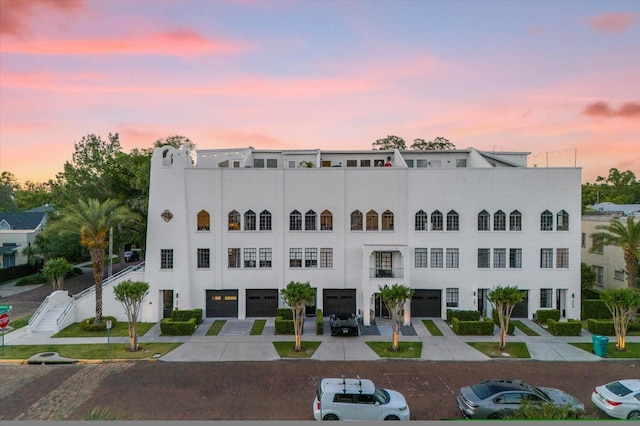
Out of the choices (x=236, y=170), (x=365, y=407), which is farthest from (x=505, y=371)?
(x=236, y=170)

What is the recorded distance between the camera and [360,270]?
3034 cm

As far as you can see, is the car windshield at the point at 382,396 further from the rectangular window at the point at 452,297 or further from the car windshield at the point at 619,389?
the rectangular window at the point at 452,297

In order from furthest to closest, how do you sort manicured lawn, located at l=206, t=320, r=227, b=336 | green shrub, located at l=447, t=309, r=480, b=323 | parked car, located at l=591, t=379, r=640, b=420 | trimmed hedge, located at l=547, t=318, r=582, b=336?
green shrub, located at l=447, t=309, r=480, b=323 < manicured lawn, located at l=206, t=320, r=227, b=336 < trimmed hedge, located at l=547, t=318, r=582, b=336 < parked car, located at l=591, t=379, r=640, b=420

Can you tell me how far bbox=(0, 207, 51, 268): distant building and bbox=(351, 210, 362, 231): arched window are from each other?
43523 millimetres

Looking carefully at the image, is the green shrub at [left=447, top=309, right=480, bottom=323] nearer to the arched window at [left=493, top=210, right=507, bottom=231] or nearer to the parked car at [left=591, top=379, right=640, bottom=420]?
the arched window at [left=493, top=210, right=507, bottom=231]

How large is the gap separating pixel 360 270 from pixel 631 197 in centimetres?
8408

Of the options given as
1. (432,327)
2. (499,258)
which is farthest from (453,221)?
(432,327)

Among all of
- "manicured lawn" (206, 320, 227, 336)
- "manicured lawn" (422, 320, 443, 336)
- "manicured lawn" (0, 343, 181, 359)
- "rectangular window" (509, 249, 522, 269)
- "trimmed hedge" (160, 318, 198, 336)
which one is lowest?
"manicured lawn" (422, 320, 443, 336)

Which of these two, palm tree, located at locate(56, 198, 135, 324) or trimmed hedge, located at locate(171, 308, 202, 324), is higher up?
palm tree, located at locate(56, 198, 135, 324)

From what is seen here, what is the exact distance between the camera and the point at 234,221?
30641 millimetres

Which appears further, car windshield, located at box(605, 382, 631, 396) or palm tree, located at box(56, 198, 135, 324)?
palm tree, located at box(56, 198, 135, 324)

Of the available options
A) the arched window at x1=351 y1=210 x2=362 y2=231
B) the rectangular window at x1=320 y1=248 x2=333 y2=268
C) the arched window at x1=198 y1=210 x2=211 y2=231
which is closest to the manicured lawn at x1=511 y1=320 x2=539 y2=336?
the arched window at x1=351 y1=210 x2=362 y2=231

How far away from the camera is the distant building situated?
157 ft

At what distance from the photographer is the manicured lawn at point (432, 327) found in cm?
2648
